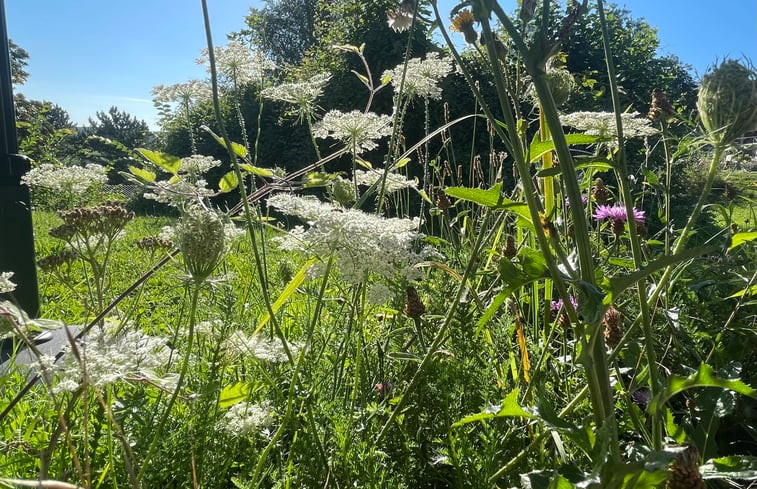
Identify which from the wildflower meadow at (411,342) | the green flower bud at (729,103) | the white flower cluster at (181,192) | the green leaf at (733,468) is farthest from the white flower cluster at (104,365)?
the green flower bud at (729,103)

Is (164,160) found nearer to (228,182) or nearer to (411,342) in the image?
(228,182)

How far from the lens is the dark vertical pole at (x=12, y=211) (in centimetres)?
187

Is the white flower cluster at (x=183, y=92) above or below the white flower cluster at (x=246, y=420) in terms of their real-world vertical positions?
above

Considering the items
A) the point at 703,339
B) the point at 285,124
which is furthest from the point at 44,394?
the point at 285,124

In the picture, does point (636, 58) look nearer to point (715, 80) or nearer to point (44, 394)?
point (715, 80)

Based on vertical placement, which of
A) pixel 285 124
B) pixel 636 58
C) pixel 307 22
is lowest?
pixel 285 124

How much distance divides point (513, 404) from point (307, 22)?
22832 mm

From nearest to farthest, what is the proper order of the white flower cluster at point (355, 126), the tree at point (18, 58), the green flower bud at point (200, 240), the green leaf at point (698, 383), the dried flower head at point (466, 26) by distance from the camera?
the green leaf at point (698, 383) → the green flower bud at point (200, 240) → the dried flower head at point (466, 26) → the white flower cluster at point (355, 126) → the tree at point (18, 58)

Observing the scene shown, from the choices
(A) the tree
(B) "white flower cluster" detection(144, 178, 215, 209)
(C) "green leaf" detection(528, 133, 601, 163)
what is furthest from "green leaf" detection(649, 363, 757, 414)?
(A) the tree

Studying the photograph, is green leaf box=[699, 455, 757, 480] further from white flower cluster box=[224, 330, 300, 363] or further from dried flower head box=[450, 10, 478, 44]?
dried flower head box=[450, 10, 478, 44]

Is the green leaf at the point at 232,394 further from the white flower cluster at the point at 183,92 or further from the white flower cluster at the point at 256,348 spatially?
the white flower cluster at the point at 183,92

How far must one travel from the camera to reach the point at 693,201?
546 cm

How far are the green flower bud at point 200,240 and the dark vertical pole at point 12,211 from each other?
4.38 feet

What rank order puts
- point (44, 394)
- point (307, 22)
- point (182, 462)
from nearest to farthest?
point (182, 462) < point (44, 394) < point (307, 22)
